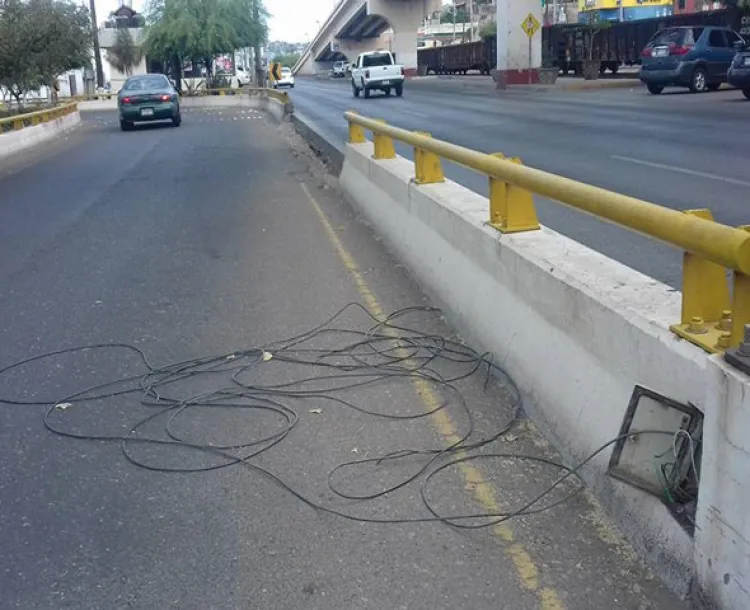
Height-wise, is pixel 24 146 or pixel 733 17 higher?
pixel 733 17

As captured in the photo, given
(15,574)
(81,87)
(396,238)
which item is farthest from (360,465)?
(81,87)

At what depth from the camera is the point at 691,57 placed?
30625 millimetres

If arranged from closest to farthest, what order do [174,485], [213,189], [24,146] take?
[174,485], [213,189], [24,146]

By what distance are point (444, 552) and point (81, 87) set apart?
275ft

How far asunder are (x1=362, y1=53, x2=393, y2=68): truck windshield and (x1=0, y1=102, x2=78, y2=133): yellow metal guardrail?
16649 mm

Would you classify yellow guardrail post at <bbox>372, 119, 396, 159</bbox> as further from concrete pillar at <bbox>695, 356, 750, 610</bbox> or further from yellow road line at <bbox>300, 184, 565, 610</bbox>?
concrete pillar at <bbox>695, 356, 750, 610</bbox>

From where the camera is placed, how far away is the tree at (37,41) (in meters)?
29.5

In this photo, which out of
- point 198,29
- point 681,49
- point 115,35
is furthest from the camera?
point 115,35

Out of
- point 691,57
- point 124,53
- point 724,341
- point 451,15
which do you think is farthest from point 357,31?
point 724,341

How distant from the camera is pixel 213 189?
16.1 meters

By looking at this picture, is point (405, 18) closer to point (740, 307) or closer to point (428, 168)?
point (428, 168)

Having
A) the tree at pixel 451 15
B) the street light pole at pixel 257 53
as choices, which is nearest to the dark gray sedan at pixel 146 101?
the street light pole at pixel 257 53

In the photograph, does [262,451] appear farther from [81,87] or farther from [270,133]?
[81,87]

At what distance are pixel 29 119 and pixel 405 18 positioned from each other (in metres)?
54.0
